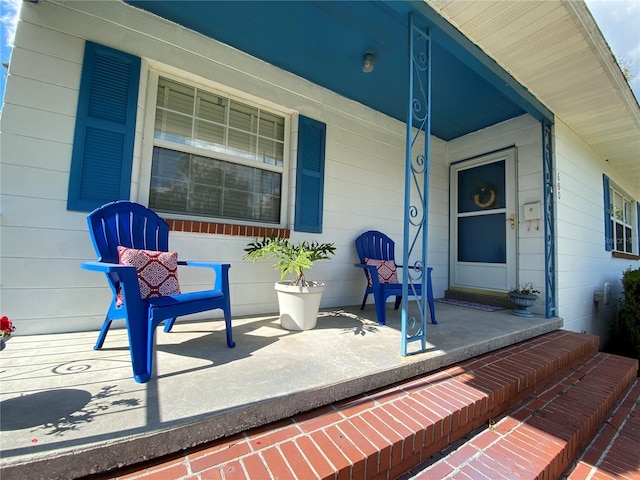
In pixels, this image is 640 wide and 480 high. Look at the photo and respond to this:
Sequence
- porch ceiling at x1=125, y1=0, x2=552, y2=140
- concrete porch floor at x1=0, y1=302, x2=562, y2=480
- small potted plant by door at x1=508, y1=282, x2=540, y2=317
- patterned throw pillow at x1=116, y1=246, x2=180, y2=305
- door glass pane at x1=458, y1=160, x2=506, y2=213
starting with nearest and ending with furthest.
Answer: concrete porch floor at x1=0, y1=302, x2=562, y2=480 → patterned throw pillow at x1=116, y1=246, x2=180, y2=305 → porch ceiling at x1=125, y1=0, x2=552, y2=140 → small potted plant by door at x1=508, y1=282, x2=540, y2=317 → door glass pane at x1=458, y1=160, x2=506, y2=213

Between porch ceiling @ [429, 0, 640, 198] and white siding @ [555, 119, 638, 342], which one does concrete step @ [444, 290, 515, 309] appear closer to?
white siding @ [555, 119, 638, 342]

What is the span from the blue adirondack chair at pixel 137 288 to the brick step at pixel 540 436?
1.30 meters

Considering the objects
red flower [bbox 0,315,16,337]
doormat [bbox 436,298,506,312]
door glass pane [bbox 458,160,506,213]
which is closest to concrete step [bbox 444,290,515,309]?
doormat [bbox 436,298,506,312]

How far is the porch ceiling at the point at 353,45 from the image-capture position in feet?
6.86

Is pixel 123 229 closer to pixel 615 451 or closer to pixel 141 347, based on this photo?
pixel 141 347

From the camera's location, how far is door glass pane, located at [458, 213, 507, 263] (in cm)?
369

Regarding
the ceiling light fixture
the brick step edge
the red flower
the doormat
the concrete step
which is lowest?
the brick step edge

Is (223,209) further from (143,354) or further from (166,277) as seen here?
(143,354)

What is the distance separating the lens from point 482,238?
3.89 m

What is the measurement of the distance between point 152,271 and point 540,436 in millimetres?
2277

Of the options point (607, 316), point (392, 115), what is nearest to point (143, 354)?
point (392, 115)

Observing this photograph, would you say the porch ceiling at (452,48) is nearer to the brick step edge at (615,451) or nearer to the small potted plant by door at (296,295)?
the small potted plant by door at (296,295)

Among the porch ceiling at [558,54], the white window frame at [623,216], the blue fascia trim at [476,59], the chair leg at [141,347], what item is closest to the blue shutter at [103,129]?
the chair leg at [141,347]

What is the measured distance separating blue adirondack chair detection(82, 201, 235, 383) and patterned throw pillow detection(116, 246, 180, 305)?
85 mm
